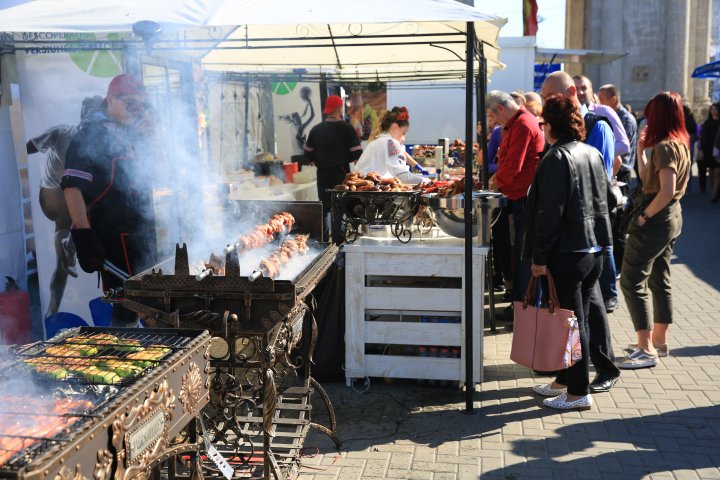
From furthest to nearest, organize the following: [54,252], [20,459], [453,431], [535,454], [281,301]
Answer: [54,252] < [453,431] < [535,454] < [281,301] < [20,459]

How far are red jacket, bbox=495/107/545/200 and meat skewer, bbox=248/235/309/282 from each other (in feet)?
6.98

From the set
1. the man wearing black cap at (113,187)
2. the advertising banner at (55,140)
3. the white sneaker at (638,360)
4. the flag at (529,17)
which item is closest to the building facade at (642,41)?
the flag at (529,17)

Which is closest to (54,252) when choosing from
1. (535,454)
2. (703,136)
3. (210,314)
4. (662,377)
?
(210,314)

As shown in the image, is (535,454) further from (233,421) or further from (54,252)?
(54,252)

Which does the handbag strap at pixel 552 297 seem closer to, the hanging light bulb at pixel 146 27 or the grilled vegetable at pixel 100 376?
the hanging light bulb at pixel 146 27

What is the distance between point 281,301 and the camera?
3438 mm

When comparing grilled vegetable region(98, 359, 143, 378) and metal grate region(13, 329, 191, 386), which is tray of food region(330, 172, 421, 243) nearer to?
metal grate region(13, 329, 191, 386)

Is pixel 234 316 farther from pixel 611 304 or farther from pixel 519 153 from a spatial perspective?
pixel 611 304

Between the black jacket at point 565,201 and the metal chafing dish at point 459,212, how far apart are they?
0.58 metres

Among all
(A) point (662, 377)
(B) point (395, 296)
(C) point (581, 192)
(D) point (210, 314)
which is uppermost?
(C) point (581, 192)

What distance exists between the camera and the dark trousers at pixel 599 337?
4773 mm

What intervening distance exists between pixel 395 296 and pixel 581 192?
1.49 m

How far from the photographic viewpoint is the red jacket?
19.8 ft

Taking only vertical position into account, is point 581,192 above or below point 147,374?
above
